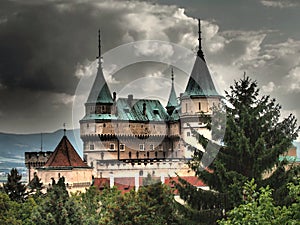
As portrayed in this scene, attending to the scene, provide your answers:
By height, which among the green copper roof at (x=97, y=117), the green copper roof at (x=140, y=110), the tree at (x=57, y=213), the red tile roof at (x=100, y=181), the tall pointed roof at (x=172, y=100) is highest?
the tall pointed roof at (x=172, y=100)

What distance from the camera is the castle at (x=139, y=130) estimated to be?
8094cm

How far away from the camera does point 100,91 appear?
84188 millimetres

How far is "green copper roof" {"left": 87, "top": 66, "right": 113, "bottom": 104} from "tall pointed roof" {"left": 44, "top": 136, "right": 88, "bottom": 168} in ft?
26.2

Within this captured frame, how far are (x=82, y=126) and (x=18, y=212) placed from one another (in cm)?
3659

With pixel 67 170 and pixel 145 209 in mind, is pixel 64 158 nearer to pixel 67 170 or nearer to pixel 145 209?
pixel 67 170

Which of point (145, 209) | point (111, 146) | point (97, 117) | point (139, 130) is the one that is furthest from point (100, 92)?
point (145, 209)

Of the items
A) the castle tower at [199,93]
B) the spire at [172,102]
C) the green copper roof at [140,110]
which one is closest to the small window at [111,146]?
the green copper roof at [140,110]

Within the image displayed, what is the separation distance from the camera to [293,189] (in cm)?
2300

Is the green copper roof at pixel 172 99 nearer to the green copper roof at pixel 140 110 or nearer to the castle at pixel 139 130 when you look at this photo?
the green copper roof at pixel 140 110

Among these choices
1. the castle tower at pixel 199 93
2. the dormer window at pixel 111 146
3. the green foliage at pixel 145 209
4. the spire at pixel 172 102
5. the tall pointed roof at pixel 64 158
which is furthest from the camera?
the spire at pixel 172 102

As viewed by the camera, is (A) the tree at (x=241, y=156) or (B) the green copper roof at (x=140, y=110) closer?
(A) the tree at (x=241, y=156)

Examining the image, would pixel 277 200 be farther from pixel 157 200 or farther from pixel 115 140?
pixel 115 140

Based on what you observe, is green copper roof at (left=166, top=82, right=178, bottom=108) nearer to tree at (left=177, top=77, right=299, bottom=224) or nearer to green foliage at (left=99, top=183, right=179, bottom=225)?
green foliage at (left=99, top=183, right=179, bottom=225)

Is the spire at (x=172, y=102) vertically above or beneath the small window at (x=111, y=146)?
above
